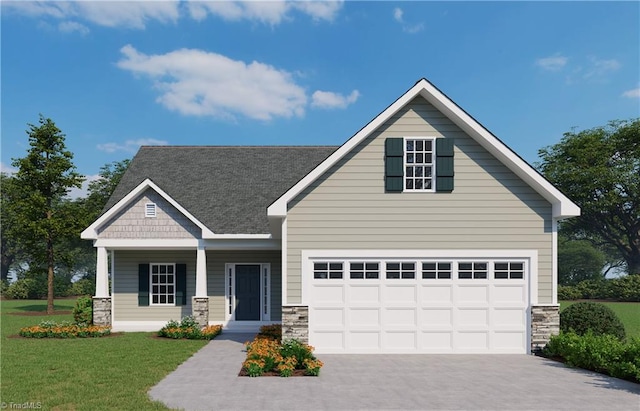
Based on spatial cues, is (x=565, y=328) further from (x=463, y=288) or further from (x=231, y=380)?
(x=231, y=380)

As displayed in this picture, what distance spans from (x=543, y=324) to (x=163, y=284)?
1415cm

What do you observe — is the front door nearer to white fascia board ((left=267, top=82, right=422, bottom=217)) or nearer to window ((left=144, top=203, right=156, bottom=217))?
window ((left=144, top=203, right=156, bottom=217))

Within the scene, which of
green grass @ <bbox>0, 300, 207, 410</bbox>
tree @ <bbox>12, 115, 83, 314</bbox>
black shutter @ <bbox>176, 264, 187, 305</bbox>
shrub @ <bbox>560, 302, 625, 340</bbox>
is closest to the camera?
green grass @ <bbox>0, 300, 207, 410</bbox>

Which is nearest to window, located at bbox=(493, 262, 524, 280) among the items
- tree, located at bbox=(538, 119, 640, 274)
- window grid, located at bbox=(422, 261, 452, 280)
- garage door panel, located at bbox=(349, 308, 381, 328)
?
window grid, located at bbox=(422, 261, 452, 280)

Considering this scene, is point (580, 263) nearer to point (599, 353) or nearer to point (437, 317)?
point (437, 317)

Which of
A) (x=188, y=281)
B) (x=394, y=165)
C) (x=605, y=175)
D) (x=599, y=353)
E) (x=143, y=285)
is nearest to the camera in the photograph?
(x=599, y=353)

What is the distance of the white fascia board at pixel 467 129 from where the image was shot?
12562mm

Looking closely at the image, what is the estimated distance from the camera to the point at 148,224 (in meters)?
17.5

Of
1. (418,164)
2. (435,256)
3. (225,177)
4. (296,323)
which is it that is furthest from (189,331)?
(418,164)

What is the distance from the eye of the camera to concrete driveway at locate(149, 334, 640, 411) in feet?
26.2

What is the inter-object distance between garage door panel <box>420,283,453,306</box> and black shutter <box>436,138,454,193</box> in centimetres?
276

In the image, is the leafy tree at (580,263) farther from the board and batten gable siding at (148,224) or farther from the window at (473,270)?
the board and batten gable siding at (148,224)

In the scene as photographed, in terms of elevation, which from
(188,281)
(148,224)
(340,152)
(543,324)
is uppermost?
(340,152)

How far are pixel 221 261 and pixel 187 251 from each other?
1500 mm
